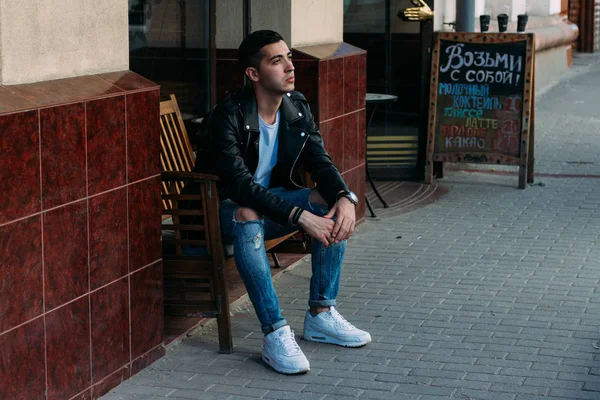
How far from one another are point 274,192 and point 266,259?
0.46 m

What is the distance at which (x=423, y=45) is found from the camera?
9.49 m

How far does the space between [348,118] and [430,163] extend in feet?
7.08

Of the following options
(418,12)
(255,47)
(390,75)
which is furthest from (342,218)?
(390,75)

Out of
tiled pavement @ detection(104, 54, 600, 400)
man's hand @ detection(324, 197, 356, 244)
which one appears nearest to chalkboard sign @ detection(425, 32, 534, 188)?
tiled pavement @ detection(104, 54, 600, 400)

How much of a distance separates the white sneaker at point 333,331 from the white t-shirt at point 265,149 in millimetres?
671

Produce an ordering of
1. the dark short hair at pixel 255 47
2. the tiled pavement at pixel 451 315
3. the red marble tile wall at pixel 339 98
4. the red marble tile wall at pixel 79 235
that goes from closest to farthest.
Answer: the red marble tile wall at pixel 79 235, the tiled pavement at pixel 451 315, the dark short hair at pixel 255 47, the red marble tile wall at pixel 339 98

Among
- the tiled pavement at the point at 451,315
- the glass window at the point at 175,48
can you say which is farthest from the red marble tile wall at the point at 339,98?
the glass window at the point at 175,48

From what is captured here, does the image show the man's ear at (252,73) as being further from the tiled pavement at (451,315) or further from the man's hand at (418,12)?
the man's hand at (418,12)

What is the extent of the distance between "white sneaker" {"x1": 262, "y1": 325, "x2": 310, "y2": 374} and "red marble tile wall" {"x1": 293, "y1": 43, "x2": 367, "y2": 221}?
2.36 m

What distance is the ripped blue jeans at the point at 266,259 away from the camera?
4852 millimetres

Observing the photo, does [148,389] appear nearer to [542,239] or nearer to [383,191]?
[542,239]

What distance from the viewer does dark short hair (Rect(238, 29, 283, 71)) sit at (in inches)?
200

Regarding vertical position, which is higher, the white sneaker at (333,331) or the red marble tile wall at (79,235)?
the red marble tile wall at (79,235)

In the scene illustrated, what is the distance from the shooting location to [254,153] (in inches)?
202
